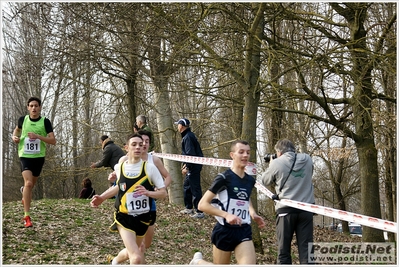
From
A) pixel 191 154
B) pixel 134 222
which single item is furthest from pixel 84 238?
pixel 134 222

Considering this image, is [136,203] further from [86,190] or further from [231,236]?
[86,190]

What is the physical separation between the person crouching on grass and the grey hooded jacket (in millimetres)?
1662

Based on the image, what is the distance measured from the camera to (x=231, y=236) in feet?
19.7

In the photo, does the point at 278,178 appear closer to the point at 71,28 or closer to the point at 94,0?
the point at 94,0

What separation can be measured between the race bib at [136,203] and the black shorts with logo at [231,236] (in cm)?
102

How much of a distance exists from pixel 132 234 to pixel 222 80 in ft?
31.1

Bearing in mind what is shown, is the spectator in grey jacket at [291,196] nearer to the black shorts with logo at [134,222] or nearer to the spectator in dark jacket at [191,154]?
the black shorts with logo at [134,222]

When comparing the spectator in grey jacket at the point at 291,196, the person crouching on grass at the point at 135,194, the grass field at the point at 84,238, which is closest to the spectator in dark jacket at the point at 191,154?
the grass field at the point at 84,238

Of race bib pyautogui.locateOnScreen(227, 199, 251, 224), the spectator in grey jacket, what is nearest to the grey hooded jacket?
the spectator in grey jacket

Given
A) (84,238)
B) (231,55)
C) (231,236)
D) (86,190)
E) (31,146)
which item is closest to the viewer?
(231,236)

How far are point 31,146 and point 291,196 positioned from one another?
15.2 feet

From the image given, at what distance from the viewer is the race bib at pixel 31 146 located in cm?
931

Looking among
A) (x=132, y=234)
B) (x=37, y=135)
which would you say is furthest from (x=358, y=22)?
(x=132, y=234)

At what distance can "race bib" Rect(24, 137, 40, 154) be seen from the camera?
931 cm
